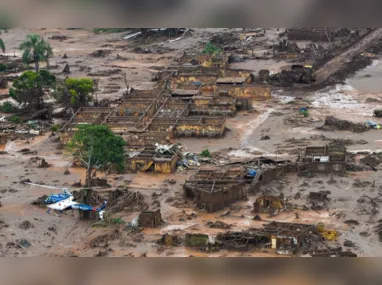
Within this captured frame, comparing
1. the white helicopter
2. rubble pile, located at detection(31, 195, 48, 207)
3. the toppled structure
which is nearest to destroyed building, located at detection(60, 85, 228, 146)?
the toppled structure

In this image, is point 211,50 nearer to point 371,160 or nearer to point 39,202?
point 371,160

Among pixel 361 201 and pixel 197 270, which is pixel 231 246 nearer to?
pixel 361 201

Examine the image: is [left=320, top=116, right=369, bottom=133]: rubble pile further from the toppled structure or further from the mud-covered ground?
the toppled structure

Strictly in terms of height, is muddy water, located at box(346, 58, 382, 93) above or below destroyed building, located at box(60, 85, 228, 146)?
above

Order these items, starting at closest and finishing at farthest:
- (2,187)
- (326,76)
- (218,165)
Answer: (2,187) < (218,165) < (326,76)

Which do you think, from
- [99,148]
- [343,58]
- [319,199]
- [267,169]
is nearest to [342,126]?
[267,169]

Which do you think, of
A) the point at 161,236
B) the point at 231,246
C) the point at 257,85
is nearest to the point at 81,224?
the point at 161,236
